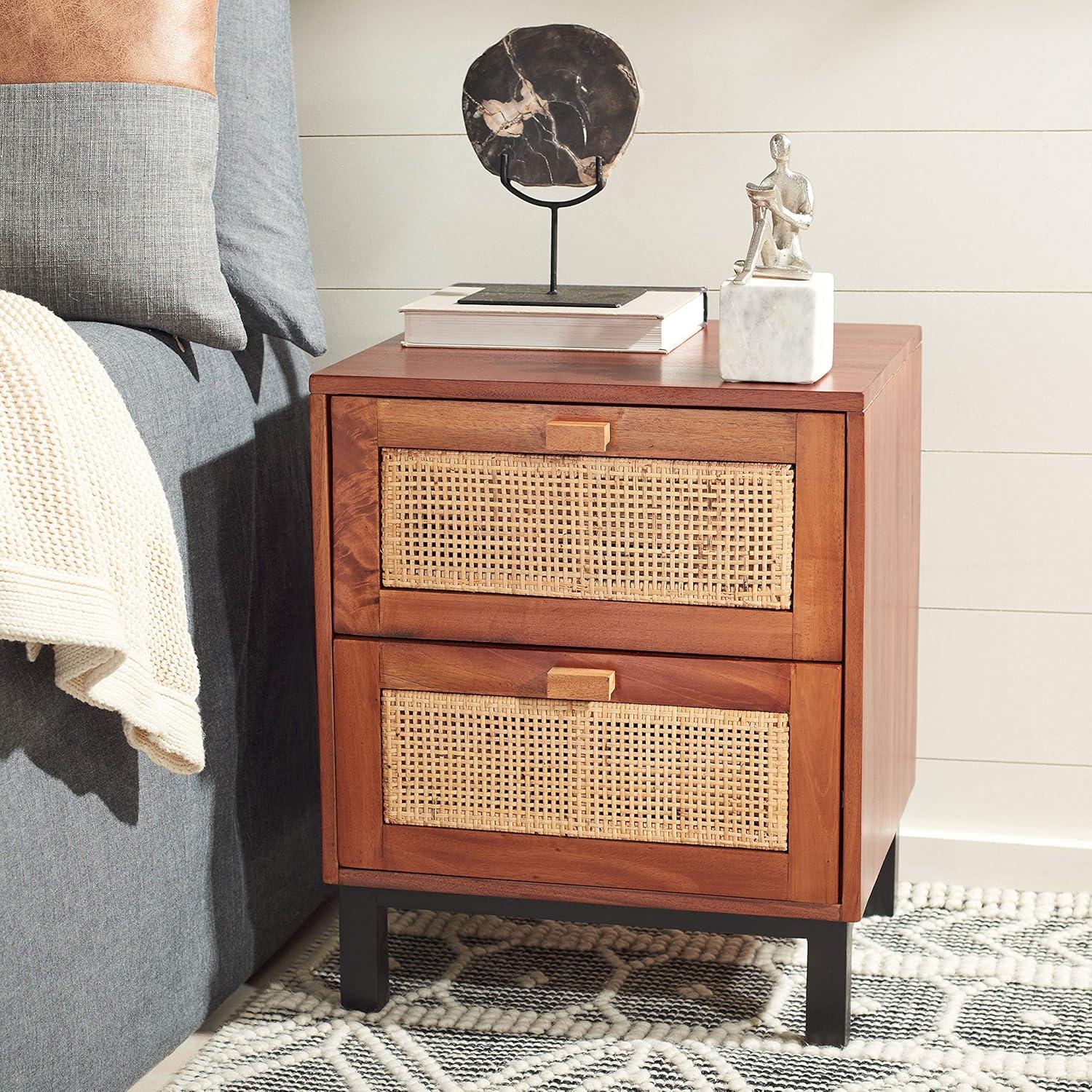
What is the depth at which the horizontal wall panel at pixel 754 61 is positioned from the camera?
154cm

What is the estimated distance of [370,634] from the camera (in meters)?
1.29

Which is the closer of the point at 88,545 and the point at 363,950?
the point at 88,545

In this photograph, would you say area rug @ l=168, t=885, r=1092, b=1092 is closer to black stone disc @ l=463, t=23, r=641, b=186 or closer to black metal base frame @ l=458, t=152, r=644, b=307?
black metal base frame @ l=458, t=152, r=644, b=307

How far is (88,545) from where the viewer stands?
1018 mm

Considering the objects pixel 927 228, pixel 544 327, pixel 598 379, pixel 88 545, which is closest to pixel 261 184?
pixel 544 327

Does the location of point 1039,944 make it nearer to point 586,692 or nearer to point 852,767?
point 852,767

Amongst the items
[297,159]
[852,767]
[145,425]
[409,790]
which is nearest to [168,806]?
[409,790]

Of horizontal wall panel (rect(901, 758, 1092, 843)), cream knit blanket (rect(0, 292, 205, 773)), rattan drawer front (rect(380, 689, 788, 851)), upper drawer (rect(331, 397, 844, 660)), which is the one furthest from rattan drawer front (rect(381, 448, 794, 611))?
horizontal wall panel (rect(901, 758, 1092, 843))

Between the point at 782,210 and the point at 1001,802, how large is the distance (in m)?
0.78

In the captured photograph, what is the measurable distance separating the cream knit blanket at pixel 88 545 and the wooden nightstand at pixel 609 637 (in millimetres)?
186

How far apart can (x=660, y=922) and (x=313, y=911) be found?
0.45 meters

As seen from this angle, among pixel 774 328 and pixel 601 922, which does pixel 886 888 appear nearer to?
pixel 601 922

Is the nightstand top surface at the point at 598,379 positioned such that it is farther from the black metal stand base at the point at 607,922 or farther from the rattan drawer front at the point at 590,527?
the black metal stand base at the point at 607,922

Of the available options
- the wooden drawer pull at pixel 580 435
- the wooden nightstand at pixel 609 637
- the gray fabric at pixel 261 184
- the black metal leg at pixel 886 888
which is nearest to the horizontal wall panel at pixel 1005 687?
the black metal leg at pixel 886 888
